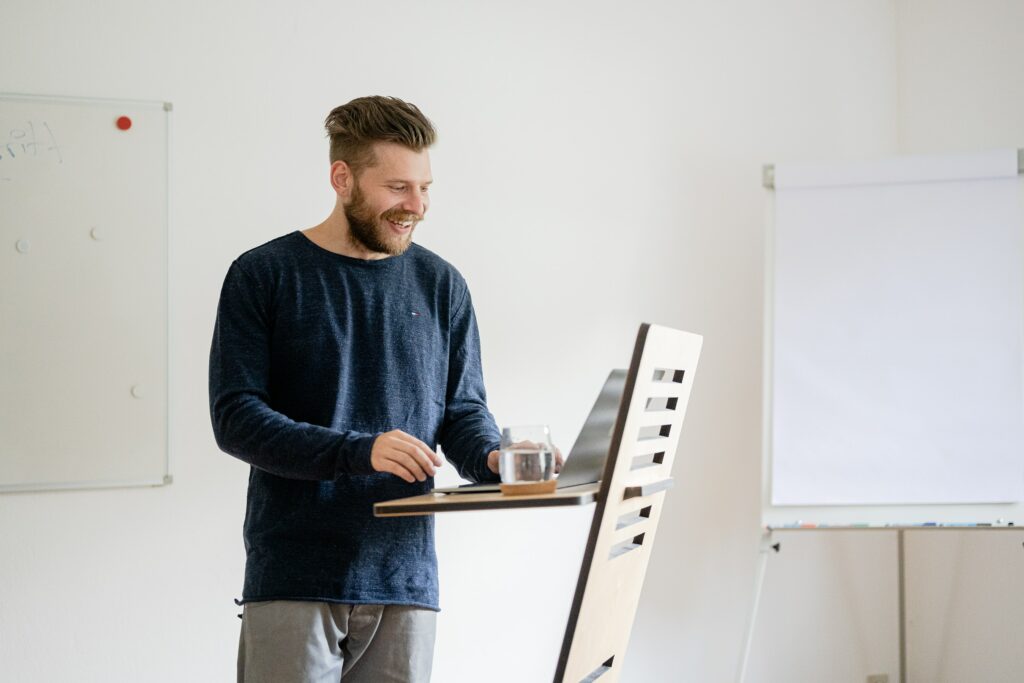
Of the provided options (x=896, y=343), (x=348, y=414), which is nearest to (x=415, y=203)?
(x=348, y=414)

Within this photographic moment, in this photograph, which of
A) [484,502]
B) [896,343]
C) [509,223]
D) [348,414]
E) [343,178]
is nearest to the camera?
[484,502]

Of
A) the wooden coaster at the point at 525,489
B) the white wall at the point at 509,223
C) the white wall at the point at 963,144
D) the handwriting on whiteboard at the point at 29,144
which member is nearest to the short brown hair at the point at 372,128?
the wooden coaster at the point at 525,489

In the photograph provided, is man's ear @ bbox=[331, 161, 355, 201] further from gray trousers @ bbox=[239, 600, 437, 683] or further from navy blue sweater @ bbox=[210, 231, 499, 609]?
gray trousers @ bbox=[239, 600, 437, 683]

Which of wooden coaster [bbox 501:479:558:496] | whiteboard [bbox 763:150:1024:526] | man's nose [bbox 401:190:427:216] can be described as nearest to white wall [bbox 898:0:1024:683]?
whiteboard [bbox 763:150:1024:526]

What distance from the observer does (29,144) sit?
2.71 m

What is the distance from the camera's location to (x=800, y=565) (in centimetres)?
328

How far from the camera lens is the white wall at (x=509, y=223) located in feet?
9.07

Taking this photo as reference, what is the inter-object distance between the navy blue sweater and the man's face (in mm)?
56

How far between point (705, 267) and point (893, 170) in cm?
62

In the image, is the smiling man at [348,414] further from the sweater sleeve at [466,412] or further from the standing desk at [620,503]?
the standing desk at [620,503]

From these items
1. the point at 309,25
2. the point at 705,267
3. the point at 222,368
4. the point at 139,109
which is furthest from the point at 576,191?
the point at 222,368

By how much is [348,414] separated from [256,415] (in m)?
0.18

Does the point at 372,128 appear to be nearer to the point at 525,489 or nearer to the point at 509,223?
the point at 525,489

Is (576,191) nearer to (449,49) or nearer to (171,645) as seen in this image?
(449,49)
